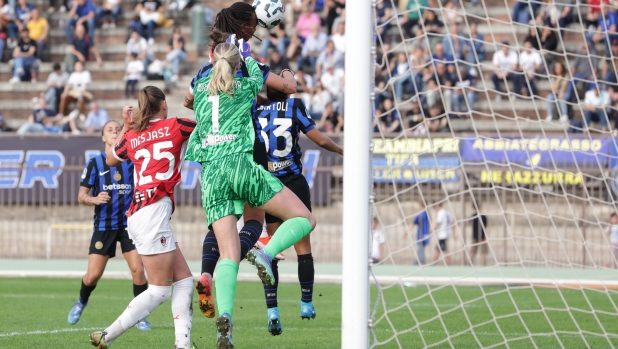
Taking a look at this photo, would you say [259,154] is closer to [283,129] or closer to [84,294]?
[283,129]

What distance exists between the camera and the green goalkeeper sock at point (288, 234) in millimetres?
6617

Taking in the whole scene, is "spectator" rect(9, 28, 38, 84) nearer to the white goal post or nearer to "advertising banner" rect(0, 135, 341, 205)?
"advertising banner" rect(0, 135, 341, 205)

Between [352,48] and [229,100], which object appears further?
[229,100]

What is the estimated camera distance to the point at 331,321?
1069 cm

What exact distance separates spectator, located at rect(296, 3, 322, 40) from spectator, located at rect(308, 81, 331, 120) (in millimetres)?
2383

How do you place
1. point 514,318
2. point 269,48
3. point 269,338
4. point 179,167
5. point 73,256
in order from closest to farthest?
point 179,167, point 269,338, point 514,318, point 73,256, point 269,48

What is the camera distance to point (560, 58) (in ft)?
69.5

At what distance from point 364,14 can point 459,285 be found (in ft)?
35.1

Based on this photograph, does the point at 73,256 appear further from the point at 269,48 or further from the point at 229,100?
the point at 229,100

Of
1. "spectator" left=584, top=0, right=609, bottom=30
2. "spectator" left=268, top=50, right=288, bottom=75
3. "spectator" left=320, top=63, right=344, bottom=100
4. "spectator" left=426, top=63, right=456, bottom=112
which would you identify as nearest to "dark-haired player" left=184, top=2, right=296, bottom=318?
"spectator" left=426, top=63, right=456, bottom=112

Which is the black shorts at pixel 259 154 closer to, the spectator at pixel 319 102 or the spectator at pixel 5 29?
the spectator at pixel 319 102

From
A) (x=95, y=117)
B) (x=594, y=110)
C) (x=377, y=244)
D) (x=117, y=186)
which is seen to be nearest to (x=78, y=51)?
(x=95, y=117)

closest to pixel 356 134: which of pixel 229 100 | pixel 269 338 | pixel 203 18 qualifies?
pixel 229 100

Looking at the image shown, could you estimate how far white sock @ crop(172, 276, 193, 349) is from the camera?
277 inches
